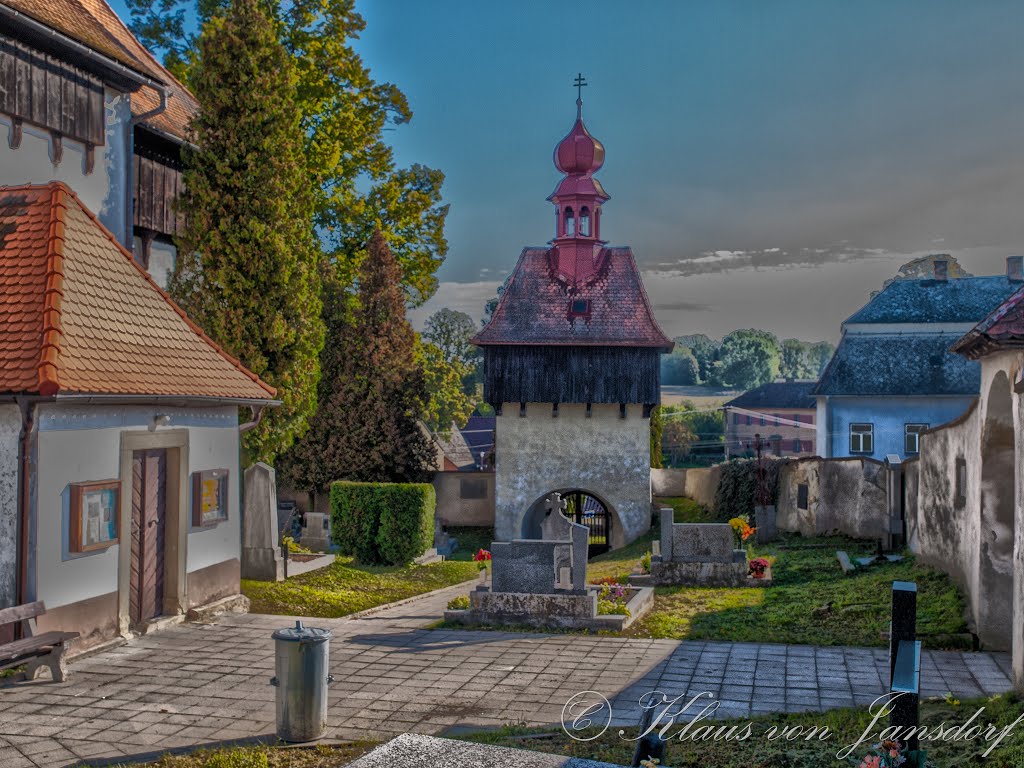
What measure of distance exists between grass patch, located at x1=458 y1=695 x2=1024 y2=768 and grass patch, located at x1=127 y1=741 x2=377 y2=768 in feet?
3.61

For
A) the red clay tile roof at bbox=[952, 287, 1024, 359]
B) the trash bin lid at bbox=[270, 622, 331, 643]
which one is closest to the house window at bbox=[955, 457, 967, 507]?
the red clay tile roof at bbox=[952, 287, 1024, 359]

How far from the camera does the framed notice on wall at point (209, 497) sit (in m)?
14.6

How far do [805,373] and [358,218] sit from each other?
117 meters

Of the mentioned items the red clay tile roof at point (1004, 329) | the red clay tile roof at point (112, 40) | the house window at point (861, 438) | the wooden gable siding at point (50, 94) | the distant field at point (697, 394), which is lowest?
the house window at point (861, 438)

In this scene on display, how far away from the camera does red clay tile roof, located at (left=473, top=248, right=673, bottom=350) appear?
3559cm

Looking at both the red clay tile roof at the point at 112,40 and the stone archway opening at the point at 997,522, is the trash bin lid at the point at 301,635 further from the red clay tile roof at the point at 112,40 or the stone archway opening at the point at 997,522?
the red clay tile roof at the point at 112,40

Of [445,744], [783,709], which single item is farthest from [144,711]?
[783,709]

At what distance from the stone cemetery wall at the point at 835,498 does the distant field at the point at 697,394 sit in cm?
8783

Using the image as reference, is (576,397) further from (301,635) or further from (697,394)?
(697,394)

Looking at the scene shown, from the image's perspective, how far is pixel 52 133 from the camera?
16.8m

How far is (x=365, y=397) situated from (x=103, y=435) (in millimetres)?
19988

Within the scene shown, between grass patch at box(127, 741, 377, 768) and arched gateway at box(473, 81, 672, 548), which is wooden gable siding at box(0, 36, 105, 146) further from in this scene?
arched gateway at box(473, 81, 672, 548)

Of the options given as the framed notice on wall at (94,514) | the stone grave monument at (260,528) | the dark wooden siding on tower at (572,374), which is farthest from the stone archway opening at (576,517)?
the framed notice on wall at (94,514)

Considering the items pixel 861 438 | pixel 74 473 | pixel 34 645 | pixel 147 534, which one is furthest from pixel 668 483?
pixel 34 645
